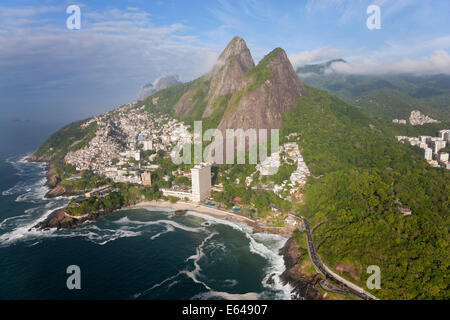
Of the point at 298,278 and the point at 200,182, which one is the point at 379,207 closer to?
the point at 298,278

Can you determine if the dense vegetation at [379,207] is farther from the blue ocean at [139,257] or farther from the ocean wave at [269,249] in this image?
the blue ocean at [139,257]

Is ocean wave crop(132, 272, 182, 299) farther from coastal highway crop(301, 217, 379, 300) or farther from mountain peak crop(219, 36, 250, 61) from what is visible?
mountain peak crop(219, 36, 250, 61)

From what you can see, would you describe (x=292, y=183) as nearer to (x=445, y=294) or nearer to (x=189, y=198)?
(x=189, y=198)

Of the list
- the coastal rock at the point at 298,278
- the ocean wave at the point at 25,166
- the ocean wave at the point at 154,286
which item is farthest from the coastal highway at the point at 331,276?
the ocean wave at the point at 25,166

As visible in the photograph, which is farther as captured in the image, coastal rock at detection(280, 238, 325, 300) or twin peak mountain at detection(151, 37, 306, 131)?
twin peak mountain at detection(151, 37, 306, 131)

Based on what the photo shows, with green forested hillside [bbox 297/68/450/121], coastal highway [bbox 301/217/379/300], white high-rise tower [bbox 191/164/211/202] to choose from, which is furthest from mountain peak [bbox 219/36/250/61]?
coastal highway [bbox 301/217/379/300]
